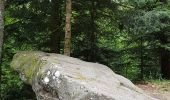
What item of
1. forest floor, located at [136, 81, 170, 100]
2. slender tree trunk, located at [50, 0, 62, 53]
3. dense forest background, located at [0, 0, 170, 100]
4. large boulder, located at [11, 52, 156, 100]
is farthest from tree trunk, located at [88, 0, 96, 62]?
large boulder, located at [11, 52, 156, 100]

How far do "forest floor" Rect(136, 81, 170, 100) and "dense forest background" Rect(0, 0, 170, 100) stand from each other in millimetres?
1753

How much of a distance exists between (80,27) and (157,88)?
15.9ft

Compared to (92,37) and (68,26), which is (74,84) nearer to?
(68,26)

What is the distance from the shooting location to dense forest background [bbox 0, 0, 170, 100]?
14.9 m

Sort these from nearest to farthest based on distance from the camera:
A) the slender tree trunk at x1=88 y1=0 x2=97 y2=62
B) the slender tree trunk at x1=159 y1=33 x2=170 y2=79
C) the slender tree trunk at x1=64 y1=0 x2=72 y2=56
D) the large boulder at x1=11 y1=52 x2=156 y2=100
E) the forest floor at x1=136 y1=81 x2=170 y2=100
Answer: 1. the large boulder at x1=11 y1=52 x2=156 y2=100
2. the forest floor at x1=136 y1=81 x2=170 y2=100
3. the slender tree trunk at x1=64 y1=0 x2=72 y2=56
4. the slender tree trunk at x1=88 y1=0 x2=97 y2=62
5. the slender tree trunk at x1=159 y1=33 x2=170 y2=79

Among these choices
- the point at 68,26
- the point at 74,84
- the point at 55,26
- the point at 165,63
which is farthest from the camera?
the point at 165,63

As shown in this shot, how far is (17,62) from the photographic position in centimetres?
1145

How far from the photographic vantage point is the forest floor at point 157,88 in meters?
11.6

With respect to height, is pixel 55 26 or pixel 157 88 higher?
pixel 55 26

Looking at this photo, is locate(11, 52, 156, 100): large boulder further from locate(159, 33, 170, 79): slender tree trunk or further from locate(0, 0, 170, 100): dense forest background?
locate(159, 33, 170, 79): slender tree trunk

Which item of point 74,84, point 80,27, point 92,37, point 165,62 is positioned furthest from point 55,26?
point 74,84

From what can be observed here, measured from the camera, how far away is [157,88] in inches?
512

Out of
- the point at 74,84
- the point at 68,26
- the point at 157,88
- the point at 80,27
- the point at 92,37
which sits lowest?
the point at 157,88

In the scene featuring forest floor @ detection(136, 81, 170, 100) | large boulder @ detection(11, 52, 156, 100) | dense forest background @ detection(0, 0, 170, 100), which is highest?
dense forest background @ detection(0, 0, 170, 100)
